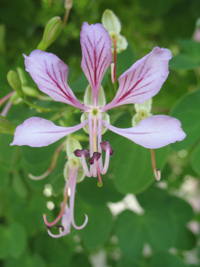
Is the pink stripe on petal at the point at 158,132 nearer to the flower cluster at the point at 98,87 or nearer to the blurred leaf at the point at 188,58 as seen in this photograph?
the flower cluster at the point at 98,87

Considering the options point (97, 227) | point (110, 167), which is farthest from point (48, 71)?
point (97, 227)

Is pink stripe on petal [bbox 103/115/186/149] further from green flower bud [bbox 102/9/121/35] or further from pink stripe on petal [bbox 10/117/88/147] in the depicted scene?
green flower bud [bbox 102/9/121/35]

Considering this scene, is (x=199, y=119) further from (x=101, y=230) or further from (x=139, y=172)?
(x=101, y=230)

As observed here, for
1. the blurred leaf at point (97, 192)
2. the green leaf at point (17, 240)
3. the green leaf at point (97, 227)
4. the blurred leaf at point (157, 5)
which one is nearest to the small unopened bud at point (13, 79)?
the blurred leaf at point (97, 192)

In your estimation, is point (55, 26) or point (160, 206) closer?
point (55, 26)

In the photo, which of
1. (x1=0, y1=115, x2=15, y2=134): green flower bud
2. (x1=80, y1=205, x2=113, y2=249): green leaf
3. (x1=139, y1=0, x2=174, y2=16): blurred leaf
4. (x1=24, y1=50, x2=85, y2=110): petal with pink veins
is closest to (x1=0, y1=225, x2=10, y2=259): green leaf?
(x1=80, y1=205, x2=113, y2=249): green leaf

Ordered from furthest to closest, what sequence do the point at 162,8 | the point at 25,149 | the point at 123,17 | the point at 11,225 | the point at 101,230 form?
1. the point at 123,17
2. the point at 162,8
3. the point at 11,225
4. the point at 101,230
5. the point at 25,149

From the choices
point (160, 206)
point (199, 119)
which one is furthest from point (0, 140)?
point (160, 206)
